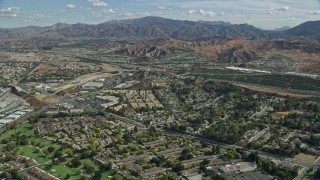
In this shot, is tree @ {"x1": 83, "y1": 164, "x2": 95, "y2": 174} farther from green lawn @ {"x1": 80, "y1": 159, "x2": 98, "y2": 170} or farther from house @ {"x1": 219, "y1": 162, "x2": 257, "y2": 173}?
house @ {"x1": 219, "y1": 162, "x2": 257, "y2": 173}

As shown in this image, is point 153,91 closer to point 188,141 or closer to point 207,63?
point 188,141

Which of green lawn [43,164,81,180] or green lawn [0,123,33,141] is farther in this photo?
green lawn [0,123,33,141]

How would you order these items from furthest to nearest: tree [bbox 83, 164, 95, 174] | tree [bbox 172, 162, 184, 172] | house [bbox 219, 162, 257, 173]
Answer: house [bbox 219, 162, 257, 173]
tree [bbox 172, 162, 184, 172]
tree [bbox 83, 164, 95, 174]

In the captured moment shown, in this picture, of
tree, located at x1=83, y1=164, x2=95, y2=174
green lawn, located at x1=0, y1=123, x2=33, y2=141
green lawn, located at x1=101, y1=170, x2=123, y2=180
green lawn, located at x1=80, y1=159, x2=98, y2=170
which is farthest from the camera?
green lawn, located at x1=0, y1=123, x2=33, y2=141

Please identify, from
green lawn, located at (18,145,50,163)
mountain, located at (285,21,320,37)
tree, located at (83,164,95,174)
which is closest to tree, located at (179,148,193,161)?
tree, located at (83,164,95,174)

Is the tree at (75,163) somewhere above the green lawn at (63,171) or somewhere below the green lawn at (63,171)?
above

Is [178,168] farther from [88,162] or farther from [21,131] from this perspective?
[21,131]

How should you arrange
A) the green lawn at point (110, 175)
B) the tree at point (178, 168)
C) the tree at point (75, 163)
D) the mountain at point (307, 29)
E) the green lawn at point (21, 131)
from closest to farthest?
the green lawn at point (110, 175) → the tree at point (178, 168) → the tree at point (75, 163) → the green lawn at point (21, 131) → the mountain at point (307, 29)

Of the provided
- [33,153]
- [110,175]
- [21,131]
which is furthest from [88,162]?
[21,131]

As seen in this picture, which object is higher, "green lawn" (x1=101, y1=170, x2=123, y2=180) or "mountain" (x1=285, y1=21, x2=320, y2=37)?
"mountain" (x1=285, y1=21, x2=320, y2=37)

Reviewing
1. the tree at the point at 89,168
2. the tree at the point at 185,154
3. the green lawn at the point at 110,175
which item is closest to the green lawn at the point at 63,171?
the tree at the point at 89,168

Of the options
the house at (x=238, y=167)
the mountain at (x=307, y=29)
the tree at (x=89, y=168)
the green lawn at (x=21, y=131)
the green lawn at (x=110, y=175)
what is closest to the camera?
the green lawn at (x=110, y=175)

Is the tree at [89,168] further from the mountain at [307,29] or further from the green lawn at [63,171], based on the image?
the mountain at [307,29]
